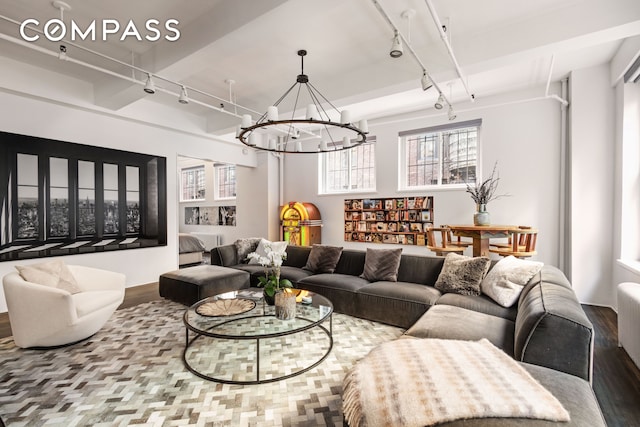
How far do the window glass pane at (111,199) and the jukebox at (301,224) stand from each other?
3281mm

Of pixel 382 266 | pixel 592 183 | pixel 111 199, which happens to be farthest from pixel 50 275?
pixel 592 183

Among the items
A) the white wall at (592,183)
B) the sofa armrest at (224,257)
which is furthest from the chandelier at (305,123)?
the white wall at (592,183)

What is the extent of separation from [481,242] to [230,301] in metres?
3.26

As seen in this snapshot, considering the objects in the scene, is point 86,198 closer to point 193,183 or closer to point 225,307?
point 225,307

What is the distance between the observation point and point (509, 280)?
2.85 m

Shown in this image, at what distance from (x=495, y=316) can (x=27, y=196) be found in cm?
579

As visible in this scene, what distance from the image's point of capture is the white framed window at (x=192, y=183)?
1002 cm

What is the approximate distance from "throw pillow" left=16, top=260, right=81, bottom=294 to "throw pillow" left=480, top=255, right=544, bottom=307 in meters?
4.24

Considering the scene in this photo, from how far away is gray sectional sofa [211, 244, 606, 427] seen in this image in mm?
1418

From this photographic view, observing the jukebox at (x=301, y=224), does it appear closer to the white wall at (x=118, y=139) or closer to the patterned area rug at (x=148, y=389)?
the white wall at (x=118, y=139)

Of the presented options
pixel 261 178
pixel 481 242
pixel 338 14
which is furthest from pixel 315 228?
pixel 338 14

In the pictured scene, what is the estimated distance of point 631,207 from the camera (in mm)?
3807

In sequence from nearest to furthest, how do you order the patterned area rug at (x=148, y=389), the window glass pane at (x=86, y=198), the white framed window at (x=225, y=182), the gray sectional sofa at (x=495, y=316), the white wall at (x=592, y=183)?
the gray sectional sofa at (x=495, y=316), the patterned area rug at (x=148, y=389), the white wall at (x=592, y=183), the window glass pane at (x=86, y=198), the white framed window at (x=225, y=182)

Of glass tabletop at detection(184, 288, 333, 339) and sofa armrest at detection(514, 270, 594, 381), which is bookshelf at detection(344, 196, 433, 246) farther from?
sofa armrest at detection(514, 270, 594, 381)
